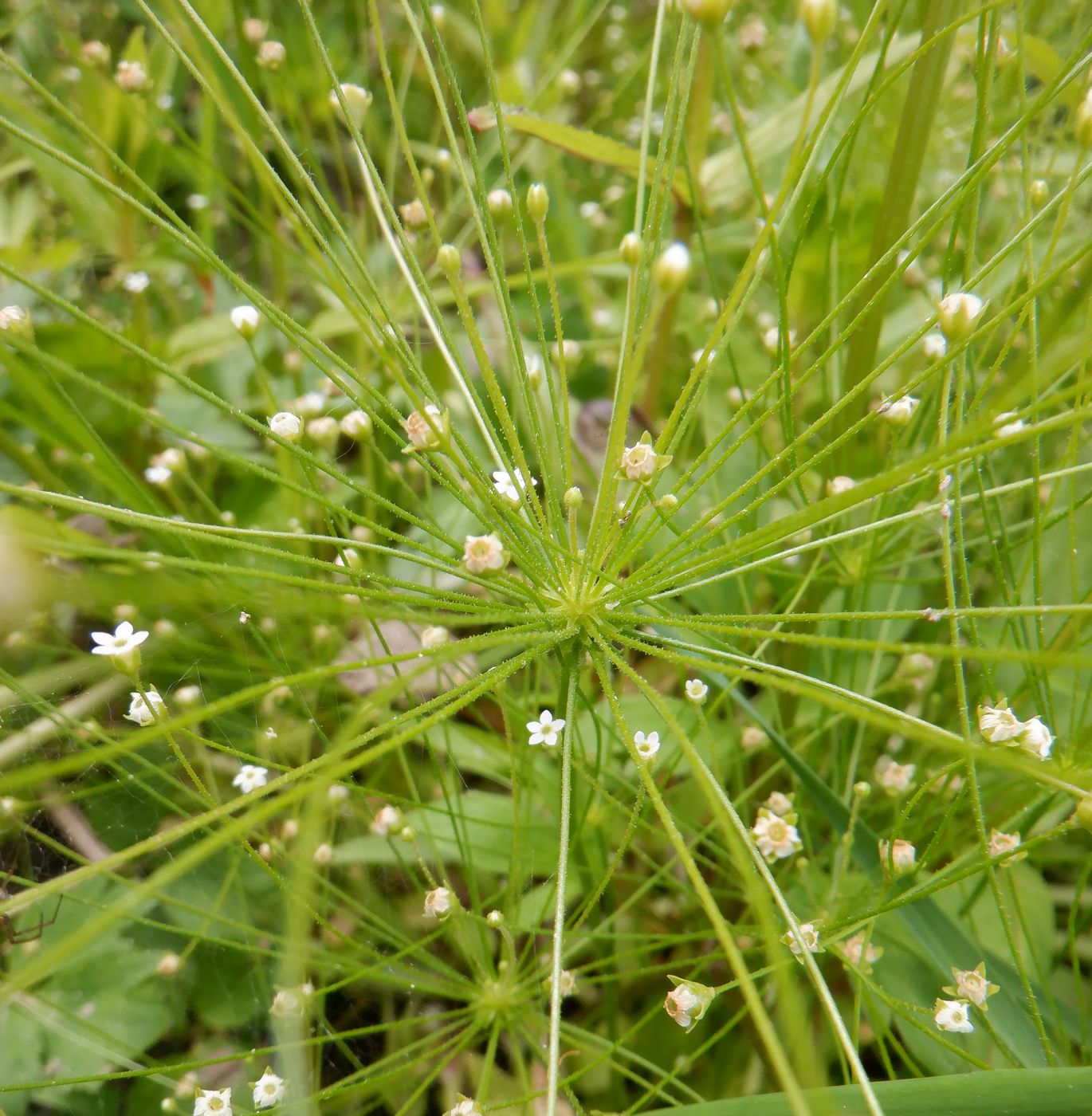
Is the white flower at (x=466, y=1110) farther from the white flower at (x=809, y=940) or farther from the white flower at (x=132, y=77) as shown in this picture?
the white flower at (x=132, y=77)

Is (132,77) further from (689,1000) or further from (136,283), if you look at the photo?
(689,1000)

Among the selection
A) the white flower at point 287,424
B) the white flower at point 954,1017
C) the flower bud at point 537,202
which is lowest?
the white flower at point 954,1017

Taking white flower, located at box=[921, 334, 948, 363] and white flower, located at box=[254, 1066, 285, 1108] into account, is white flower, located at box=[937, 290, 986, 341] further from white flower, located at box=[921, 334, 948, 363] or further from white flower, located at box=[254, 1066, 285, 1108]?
white flower, located at box=[254, 1066, 285, 1108]

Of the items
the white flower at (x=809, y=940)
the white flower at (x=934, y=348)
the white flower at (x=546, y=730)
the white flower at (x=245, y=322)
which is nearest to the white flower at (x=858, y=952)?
the white flower at (x=809, y=940)

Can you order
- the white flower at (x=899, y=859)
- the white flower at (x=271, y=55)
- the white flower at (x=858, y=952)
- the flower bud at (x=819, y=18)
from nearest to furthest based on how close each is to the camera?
the flower bud at (x=819, y=18), the white flower at (x=899, y=859), the white flower at (x=858, y=952), the white flower at (x=271, y=55)

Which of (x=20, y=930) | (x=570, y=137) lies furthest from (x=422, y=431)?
(x=20, y=930)

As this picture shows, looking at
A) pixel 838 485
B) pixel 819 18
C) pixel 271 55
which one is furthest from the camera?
pixel 271 55

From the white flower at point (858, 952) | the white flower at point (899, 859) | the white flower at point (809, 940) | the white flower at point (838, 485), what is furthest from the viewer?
the white flower at point (838, 485)

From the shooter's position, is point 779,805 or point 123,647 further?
point 779,805

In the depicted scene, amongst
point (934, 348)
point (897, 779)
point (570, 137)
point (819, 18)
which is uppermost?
point (570, 137)
